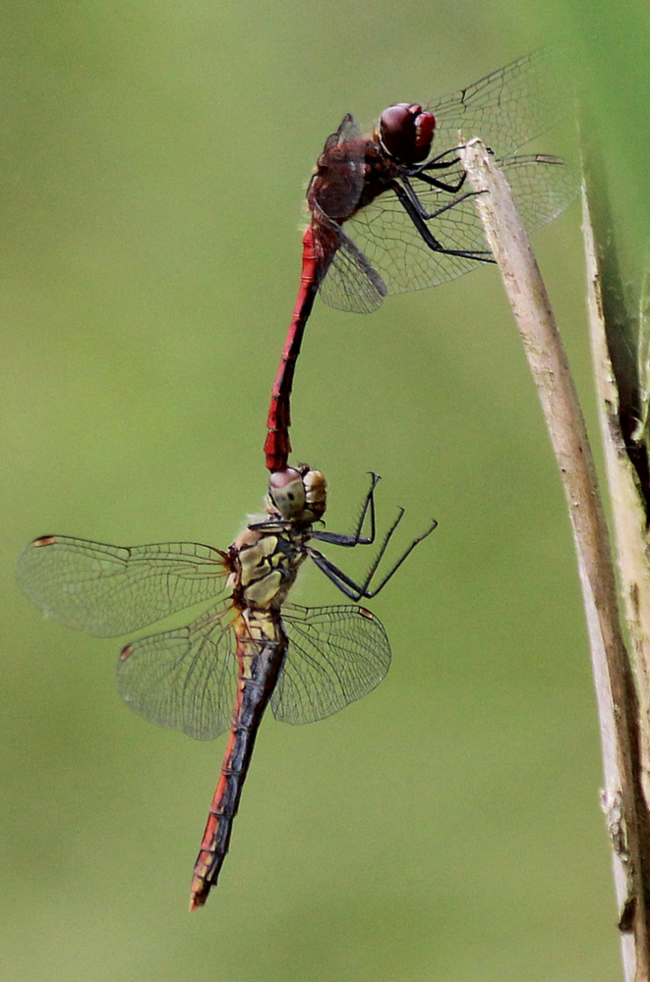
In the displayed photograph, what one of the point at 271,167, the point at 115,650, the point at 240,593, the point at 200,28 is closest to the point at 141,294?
the point at 271,167

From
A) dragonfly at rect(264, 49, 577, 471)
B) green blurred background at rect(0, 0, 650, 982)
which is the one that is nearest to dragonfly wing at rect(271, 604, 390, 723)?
dragonfly at rect(264, 49, 577, 471)

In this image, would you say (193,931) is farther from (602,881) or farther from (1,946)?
(602,881)

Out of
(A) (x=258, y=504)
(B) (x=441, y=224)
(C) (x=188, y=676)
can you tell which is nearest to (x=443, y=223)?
(B) (x=441, y=224)

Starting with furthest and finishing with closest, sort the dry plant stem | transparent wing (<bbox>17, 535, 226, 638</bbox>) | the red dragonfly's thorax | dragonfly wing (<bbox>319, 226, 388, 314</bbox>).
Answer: the red dragonfly's thorax → transparent wing (<bbox>17, 535, 226, 638</bbox>) → dragonfly wing (<bbox>319, 226, 388, 314</bbox>) → the dry plant stem

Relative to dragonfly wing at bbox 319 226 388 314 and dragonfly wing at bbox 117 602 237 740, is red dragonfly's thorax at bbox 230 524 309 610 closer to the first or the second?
dragonfly wing at bbox 117 602 237 740

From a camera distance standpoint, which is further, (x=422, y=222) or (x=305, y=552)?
(x=305, y=552)

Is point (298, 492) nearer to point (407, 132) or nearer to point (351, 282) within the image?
point (351, 282)
